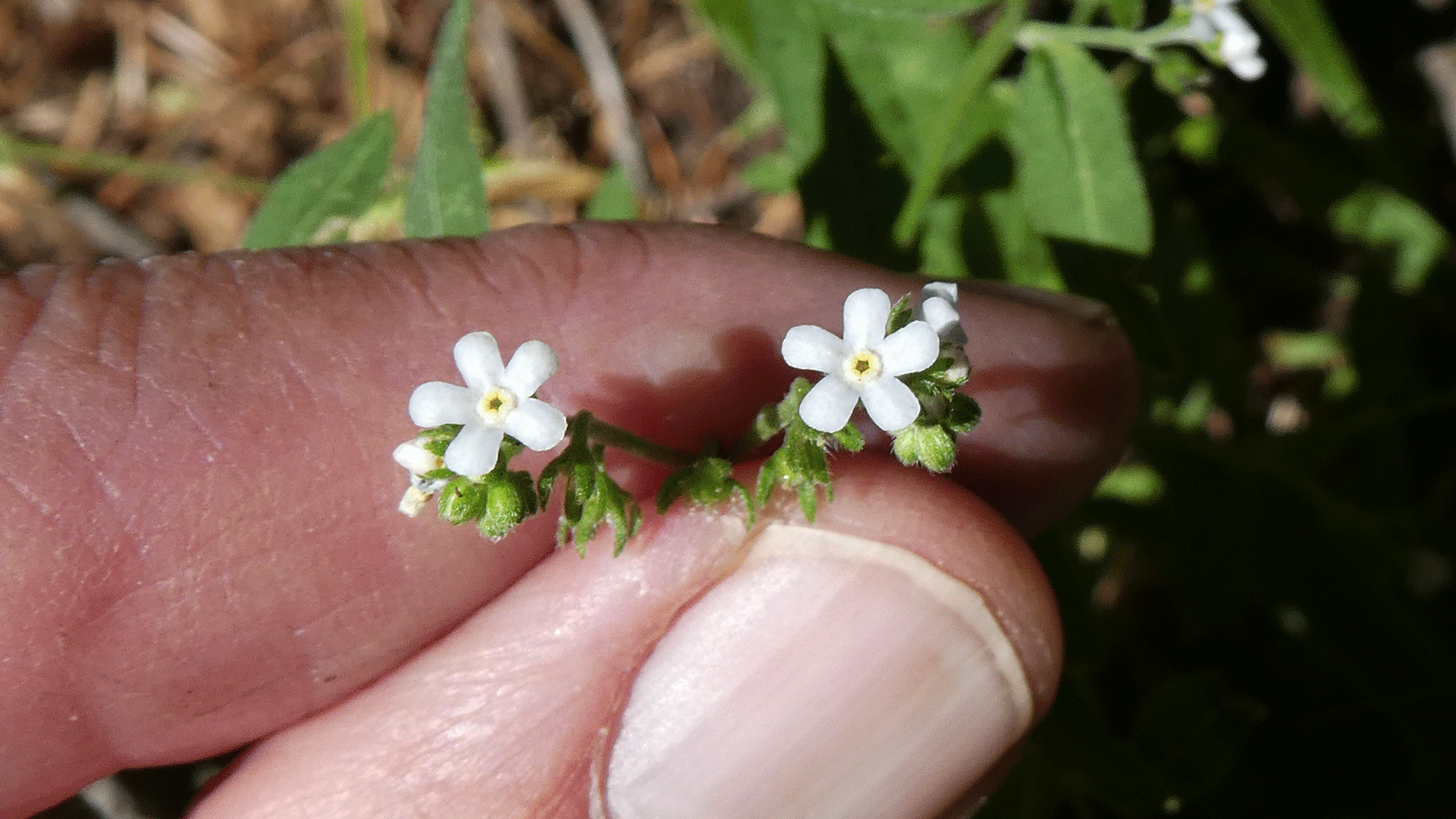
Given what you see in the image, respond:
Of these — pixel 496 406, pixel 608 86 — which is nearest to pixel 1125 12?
pixel 496 406

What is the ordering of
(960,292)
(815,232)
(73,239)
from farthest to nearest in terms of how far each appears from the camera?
1. (73,239)
2. (815,232)
3. (960,292)

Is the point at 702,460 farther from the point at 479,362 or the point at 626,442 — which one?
the point at 479,362

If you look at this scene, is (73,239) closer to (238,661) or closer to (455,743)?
(238,661)

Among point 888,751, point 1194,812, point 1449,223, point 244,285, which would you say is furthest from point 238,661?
point 1449,223

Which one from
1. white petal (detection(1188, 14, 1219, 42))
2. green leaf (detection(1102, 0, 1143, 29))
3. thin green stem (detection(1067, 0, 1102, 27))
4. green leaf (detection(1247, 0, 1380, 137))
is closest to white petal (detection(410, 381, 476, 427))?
green leaf (detection(1102, 0, 1143, 29))

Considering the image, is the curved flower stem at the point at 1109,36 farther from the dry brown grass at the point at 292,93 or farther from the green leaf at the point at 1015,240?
the dry brown grass at the point at 292,93

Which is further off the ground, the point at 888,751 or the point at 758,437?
the point at 758,437
